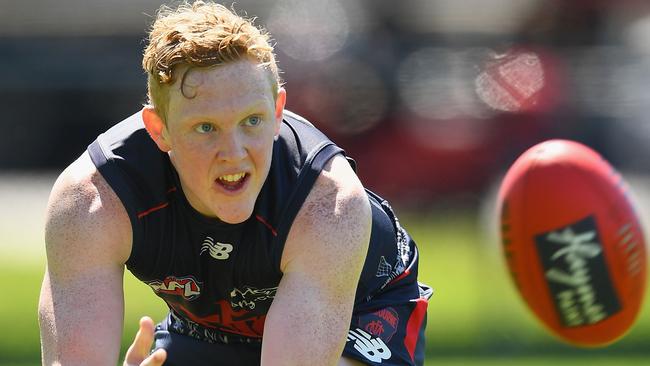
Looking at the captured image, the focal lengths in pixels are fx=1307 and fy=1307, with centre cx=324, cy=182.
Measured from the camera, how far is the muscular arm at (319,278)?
3906 millimetres

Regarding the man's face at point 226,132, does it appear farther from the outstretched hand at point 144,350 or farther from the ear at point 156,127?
the outstretched hand at point 144,350

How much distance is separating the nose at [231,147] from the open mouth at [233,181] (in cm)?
9

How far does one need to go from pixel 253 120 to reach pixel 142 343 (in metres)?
0.75

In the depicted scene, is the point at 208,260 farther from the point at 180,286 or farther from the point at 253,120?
the point at 253,120

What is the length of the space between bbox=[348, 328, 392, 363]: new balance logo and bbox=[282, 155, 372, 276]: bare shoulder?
0.47 m

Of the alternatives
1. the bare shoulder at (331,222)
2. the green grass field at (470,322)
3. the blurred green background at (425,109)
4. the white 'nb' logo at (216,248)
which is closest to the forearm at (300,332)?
the bare shoulder at (331,222)

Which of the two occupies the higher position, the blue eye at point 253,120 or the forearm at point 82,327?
the blue eye at point 253,120

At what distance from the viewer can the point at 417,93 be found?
12656 mm

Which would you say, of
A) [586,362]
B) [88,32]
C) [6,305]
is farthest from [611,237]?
[88,32]

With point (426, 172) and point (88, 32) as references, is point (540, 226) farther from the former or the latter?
point (88, 32)

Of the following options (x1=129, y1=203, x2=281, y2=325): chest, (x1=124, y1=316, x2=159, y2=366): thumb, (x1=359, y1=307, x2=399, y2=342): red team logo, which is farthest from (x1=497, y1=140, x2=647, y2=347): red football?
(x1=124, y1=316, x2=159, y2=366): thumb

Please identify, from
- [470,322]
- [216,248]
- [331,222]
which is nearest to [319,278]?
[331,222]

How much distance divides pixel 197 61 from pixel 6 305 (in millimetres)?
7438

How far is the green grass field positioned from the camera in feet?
26.9
